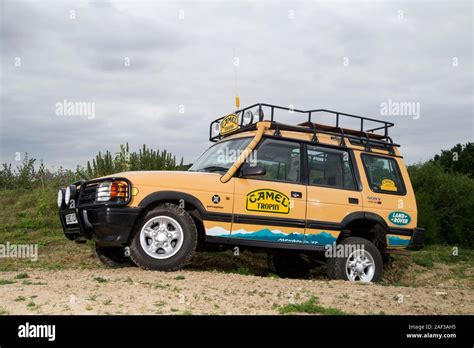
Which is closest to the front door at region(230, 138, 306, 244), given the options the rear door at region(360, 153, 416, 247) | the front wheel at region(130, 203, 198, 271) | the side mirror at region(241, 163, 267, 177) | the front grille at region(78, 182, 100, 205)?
the side mirror at region(241, 163, 267, 177)

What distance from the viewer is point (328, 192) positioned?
821 centimetres

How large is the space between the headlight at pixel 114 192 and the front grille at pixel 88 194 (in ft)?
0.78

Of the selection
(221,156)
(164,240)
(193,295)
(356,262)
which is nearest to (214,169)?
(221,156)

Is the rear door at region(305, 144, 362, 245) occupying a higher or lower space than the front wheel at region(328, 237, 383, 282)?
higher

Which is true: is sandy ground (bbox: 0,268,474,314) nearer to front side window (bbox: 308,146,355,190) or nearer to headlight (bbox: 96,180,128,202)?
headlight (bbox: 96,180,128,202)

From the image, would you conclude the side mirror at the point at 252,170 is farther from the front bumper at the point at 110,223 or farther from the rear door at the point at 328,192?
the front bumper at the point at 110,223

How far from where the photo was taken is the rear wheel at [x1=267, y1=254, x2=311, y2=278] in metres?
9.76

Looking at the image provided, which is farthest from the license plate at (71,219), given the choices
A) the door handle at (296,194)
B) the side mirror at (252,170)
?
the door handle at (296,194)

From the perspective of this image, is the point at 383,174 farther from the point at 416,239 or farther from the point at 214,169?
the point at 214,169

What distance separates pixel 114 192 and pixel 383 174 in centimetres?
449

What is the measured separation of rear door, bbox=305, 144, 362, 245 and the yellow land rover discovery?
2 cm
